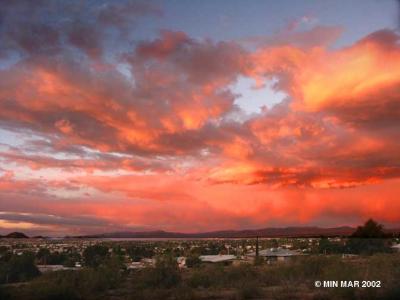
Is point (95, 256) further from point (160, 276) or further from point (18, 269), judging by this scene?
point (160, 276)

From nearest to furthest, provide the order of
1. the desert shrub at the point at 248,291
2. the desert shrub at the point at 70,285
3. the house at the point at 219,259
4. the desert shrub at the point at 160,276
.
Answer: the desert shrub at the point at 70,285, the desert shrub at the point at 248,291, the desert shrub at the point at 160,276, the house at the point at 219,259

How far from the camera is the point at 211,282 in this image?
23859 mm

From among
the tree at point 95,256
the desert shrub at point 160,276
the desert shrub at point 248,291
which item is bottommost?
the desert shrub at point 248,291

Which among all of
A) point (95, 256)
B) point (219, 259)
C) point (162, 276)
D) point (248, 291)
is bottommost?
point (248, 291)

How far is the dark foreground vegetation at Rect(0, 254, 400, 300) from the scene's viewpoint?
20.6 meters

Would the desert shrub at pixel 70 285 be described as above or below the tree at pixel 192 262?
below

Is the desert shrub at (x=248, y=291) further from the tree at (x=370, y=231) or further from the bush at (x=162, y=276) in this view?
the tree at (x=370, y=231)

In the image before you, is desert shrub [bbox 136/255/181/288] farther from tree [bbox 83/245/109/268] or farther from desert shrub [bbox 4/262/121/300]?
tree [bbox 83/245/109/268]

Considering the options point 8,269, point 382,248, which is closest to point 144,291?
point 8,269

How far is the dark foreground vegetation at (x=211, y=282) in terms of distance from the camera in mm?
20625

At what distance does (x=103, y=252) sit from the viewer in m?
32.2

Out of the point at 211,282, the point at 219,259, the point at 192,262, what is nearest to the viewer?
the point at 211,282

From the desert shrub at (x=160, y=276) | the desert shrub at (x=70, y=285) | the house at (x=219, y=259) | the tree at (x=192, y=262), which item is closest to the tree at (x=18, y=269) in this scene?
the desert shrub at (x=70, y=285)

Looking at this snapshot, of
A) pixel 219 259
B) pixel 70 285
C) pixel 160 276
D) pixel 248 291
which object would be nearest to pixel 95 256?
pixel 160 276
